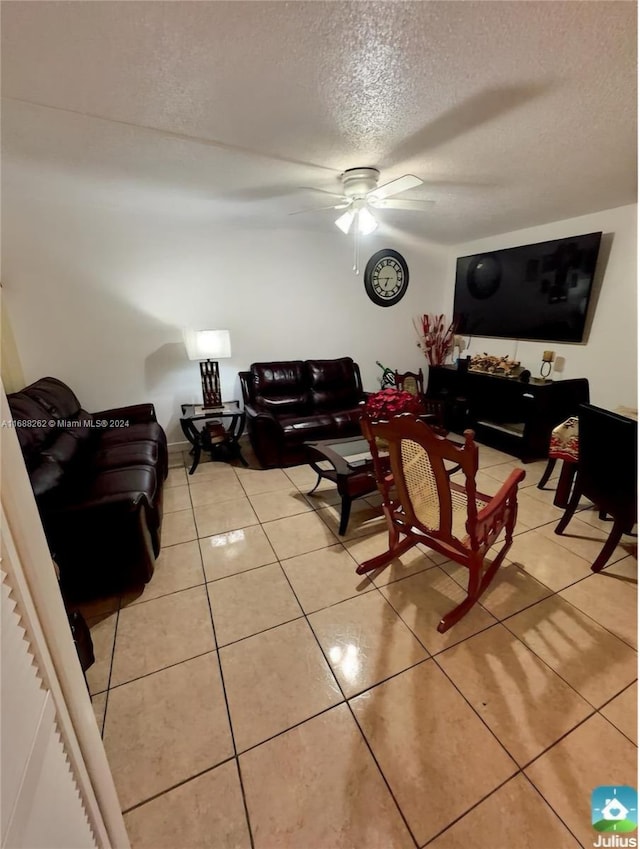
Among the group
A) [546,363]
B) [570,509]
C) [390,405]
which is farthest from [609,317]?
[390,405]

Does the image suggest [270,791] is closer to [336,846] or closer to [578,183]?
[336,846]

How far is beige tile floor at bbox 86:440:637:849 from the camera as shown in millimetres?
1071

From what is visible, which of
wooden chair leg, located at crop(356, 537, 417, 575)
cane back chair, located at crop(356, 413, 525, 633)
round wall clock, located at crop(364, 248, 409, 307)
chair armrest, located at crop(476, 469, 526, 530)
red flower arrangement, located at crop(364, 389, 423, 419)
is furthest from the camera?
round wall clock, located at crop(364, 248, 409, 307)

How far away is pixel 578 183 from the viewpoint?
250cm

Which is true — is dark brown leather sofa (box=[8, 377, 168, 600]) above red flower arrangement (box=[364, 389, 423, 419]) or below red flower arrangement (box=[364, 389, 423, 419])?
below

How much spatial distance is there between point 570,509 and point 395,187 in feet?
7.67

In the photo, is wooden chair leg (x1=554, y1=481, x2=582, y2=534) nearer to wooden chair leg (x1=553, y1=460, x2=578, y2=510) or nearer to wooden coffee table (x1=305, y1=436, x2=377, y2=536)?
wooden chair leg (x1=553, y1=460, x2=578, y2=510)

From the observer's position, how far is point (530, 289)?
141 inches

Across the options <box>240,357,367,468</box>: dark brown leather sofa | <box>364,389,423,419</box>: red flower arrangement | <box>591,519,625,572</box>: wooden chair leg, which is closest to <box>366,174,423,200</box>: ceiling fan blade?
<box>364,389,423,419</box>: red flower arrangement

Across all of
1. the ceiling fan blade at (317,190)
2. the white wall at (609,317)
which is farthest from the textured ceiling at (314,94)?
the white wall at (609,317)

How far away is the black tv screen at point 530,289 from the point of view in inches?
125

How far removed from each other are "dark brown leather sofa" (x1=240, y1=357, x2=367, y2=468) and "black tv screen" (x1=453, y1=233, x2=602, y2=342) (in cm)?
172

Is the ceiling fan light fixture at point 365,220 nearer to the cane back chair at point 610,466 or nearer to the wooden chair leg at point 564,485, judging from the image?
the cane back chair at point 610,466

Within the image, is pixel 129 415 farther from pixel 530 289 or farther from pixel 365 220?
pixel 530 289
